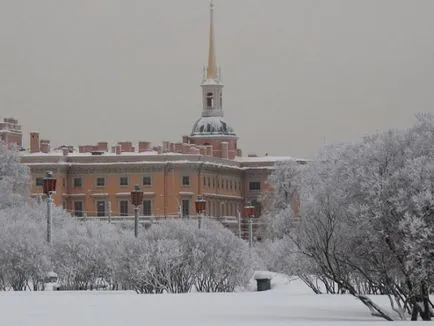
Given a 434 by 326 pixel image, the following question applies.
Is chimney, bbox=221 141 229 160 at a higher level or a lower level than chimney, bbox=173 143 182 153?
higher

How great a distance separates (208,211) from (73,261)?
291 ft

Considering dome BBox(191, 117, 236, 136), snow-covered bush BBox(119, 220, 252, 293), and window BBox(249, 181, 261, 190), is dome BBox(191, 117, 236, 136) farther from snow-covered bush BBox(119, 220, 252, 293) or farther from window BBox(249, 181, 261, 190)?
snow-covered bush BBox(119, 220, 252, 293)

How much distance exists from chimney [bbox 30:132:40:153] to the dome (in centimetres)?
2453

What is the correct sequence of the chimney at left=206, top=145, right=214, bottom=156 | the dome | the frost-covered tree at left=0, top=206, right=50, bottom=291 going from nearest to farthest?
the frost-covered tree at left=0, top=206, right=50, bottom=291 < the chimney at left=206, top=145, right=214, bottom=156 < the dome

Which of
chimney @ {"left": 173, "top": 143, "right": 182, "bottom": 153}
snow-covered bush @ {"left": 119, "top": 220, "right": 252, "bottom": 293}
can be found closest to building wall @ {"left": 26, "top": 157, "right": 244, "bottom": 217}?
chimney @ {"left": 173, "top": 143, "right": 182, "bottom": 153}

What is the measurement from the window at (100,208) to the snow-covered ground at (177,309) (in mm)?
90770

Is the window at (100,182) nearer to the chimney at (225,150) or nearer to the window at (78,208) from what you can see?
the window at (78,208)

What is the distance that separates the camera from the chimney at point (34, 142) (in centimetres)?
14088

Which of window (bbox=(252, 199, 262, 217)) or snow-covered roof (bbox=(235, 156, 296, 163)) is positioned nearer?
window (bbox=(252, 199, 262, 217))

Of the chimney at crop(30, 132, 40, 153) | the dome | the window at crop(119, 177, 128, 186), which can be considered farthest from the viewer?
the dome

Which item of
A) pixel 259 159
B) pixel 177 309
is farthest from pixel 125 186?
pixel 177 309

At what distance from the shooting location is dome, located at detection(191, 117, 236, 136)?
533 feet

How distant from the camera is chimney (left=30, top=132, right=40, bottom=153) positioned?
462ft

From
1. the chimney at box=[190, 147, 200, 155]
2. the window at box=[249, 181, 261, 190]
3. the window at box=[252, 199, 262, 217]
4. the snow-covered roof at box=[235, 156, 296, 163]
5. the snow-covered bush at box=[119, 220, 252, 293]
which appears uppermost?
the snow-covered roof at box=[235, 156, 296, 163]
